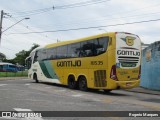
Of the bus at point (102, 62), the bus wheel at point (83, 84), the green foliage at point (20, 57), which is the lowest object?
the bus wheel at point (83, 84)

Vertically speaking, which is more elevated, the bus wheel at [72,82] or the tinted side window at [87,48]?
the tinted side window at [87,48]

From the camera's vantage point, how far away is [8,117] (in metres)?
10.8

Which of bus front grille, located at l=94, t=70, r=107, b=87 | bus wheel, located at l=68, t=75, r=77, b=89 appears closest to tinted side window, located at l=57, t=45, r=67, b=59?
bus wheel, located at l=68, t=75, r=77, b=89

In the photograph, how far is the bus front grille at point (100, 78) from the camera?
67.9 ft

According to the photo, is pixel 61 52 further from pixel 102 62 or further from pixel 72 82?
pixel 102 62

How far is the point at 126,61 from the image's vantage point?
67.3ft

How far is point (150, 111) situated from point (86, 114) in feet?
8.77

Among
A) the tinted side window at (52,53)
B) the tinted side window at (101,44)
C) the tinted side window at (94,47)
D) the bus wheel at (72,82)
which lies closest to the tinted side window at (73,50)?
the tinted side window at (94,47)

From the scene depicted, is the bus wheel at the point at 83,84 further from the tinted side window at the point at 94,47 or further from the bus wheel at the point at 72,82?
the tinted side window at the point at 94,47

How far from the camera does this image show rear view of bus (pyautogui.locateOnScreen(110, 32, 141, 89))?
20172 mm

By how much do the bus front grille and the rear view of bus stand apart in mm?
733

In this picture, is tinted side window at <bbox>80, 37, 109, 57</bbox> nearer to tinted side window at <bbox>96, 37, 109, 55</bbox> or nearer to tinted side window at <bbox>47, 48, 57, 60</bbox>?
tinted side window at <bbox>96, 37, 109, 55</bbox>

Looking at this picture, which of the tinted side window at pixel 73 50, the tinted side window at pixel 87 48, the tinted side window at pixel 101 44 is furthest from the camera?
the tinted side window at pixel 73 50

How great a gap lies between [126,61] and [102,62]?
1.40m
